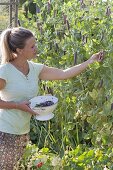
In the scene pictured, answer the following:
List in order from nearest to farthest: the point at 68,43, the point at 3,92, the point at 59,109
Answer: the point at 3,92
the point at 68,43
the point at 59,109

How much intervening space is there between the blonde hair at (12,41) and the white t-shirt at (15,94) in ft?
0.19

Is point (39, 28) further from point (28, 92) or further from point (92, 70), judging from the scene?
point (28, 92)

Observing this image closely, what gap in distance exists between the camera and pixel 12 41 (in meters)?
3.04

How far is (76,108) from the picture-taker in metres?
3.77

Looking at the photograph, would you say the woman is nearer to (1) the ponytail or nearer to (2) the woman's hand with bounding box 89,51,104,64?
(1) the ponytail

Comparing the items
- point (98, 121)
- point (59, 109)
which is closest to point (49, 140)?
point (59, 109)

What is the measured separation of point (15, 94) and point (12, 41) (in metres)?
0.33

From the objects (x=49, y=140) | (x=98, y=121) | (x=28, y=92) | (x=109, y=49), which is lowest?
(x=49, y=140)

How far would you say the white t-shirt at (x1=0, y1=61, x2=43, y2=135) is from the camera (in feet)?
9.84

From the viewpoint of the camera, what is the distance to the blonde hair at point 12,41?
9.90ft

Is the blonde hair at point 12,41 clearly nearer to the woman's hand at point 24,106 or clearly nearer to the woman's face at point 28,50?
the woman's face at point 28,50

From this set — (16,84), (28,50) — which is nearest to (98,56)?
(28,50)

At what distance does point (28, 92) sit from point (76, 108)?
797 mm

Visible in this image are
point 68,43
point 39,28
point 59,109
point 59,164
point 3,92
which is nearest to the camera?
point 3,92
